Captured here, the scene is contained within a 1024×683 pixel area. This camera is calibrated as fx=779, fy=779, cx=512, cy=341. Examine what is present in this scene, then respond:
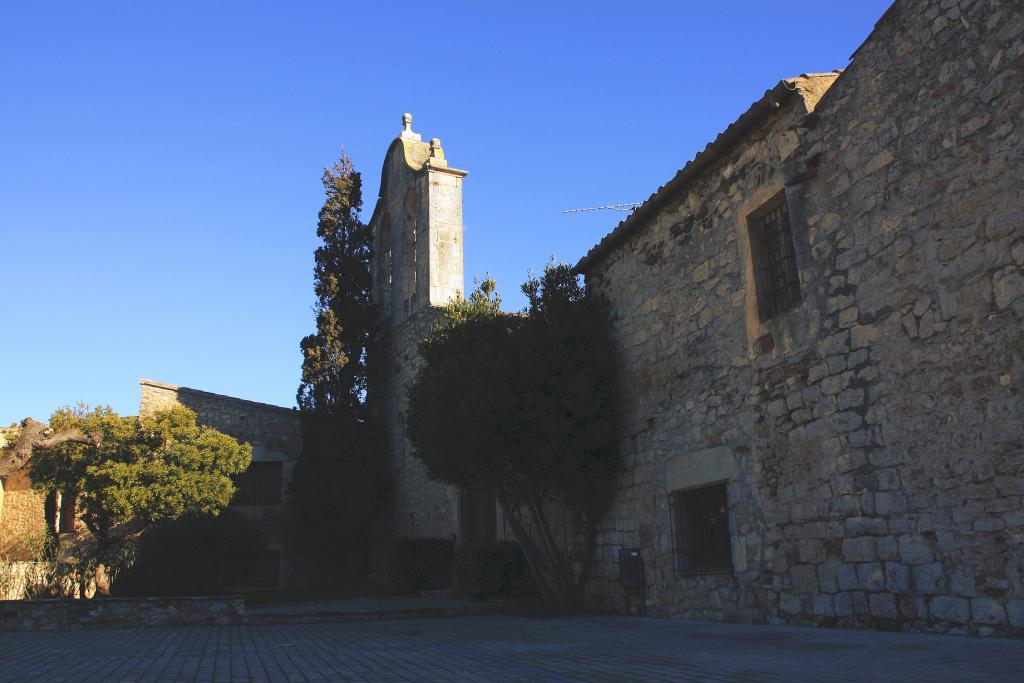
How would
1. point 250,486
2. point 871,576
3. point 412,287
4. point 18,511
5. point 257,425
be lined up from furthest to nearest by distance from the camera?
point 257,425 < point 250,486 < point 412,287 < point 18,511 < point 871,576

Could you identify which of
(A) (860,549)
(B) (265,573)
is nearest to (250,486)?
(B) (265,573)

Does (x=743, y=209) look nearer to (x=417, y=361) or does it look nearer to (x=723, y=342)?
(x=723, y=342)

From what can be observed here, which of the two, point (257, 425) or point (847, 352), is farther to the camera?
point (257, 425)

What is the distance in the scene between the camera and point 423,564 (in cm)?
1585

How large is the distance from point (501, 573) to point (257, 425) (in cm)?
1089

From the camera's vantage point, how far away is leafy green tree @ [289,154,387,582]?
18750 millimetres

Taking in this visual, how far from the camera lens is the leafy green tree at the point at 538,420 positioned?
10.4m

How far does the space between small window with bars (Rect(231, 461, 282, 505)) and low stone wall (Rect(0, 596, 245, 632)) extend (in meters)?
10.1

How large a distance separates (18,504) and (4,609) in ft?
35.2

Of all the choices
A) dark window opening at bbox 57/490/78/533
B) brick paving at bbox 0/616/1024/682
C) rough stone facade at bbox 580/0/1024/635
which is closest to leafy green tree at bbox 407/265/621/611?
rough stone facade at bbox 580/0/1024/635

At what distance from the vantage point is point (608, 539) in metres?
10.8

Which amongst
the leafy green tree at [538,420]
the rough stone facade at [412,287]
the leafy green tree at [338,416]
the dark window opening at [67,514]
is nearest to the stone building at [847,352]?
the leafy green tree at [538,420]

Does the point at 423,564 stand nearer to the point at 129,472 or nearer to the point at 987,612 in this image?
the point at 129,472

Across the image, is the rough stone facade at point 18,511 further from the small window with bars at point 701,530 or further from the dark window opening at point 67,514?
the small window with bars at point 701,530
